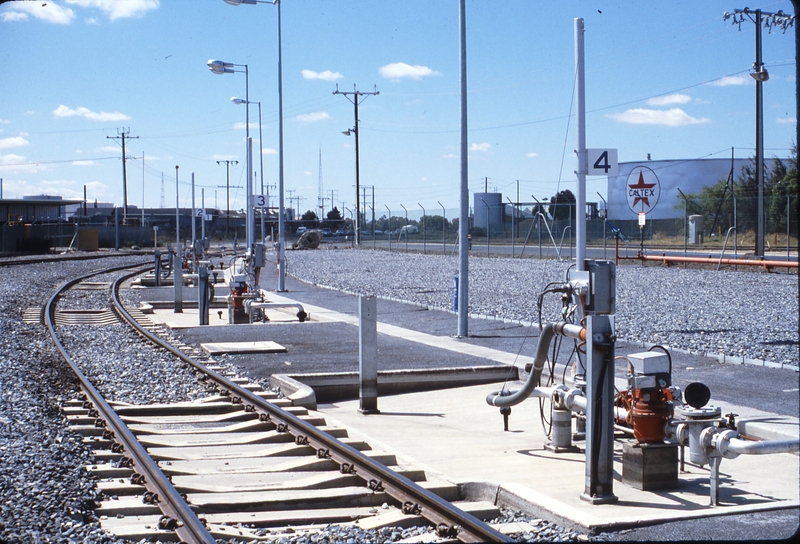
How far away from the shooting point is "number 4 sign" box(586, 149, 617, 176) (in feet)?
38.1

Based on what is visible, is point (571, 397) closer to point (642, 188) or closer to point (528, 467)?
point (528, 467)

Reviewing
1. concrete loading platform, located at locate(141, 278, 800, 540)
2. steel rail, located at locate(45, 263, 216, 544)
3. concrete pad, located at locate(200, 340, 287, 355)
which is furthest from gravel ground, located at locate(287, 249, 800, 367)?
steel rail, located at locate(45, 263, 216, 544)

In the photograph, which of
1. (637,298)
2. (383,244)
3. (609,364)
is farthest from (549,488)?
(383,244)

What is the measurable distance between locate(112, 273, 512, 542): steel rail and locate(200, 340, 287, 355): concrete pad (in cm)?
393

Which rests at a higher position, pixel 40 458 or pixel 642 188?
pixel 642 188

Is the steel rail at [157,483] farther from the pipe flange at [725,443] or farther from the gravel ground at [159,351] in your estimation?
the pipe flange at [725,443]

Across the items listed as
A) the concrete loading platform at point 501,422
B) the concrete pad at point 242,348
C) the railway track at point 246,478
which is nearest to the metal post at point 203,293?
the concrete loading platform at point 501,422

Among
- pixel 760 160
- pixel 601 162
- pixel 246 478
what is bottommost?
pixel 246 478

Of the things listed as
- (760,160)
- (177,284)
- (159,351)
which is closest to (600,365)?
(159,351)

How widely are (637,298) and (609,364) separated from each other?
16266 mm

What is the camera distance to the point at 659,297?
72.7 ft

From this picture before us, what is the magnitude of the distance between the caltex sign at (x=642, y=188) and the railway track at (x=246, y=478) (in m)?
10.1

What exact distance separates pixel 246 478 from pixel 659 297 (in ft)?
55.8

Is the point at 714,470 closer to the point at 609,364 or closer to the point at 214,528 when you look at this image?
the point at 609,364
